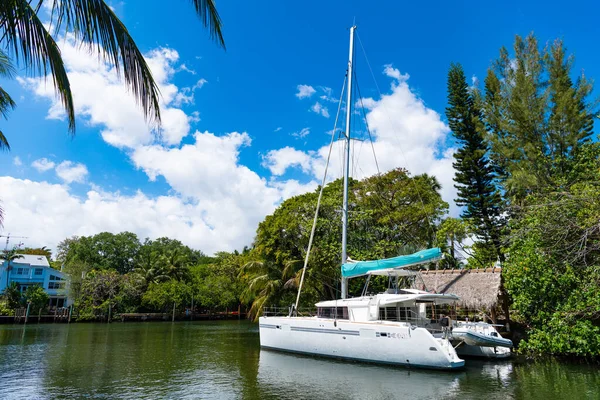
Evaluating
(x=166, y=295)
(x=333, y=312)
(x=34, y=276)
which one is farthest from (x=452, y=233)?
(x=34, y=276)

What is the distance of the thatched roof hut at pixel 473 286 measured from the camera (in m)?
16.1

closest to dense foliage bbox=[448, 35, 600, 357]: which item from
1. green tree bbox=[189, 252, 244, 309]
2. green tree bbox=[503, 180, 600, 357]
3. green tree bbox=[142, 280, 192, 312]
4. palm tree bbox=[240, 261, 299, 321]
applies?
green tree bbox=[503, 180, 600, 357]

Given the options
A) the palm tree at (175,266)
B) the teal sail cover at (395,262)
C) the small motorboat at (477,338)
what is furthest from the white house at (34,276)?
the small motorboat at (477,338)

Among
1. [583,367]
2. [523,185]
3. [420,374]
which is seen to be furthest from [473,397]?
[523,185]

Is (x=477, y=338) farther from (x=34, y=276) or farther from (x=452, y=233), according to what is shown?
(x=34, y=276)

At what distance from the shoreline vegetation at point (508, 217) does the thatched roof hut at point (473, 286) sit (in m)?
0.70

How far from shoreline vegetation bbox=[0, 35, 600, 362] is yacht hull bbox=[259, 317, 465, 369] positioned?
4524 millimetres

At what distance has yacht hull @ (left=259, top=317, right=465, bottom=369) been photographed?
12.3 m

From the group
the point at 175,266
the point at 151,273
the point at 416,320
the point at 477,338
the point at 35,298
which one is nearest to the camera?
the point at 477,338

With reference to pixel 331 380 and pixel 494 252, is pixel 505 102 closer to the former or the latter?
pixel 494 252

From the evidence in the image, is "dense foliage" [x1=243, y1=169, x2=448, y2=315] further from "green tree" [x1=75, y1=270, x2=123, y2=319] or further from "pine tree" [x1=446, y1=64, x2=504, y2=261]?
"green tree" [x1=75, y1=270, x2=123, y2=319]

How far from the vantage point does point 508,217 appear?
69.2 feet

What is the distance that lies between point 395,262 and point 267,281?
563 inches

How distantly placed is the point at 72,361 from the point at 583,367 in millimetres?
17355
